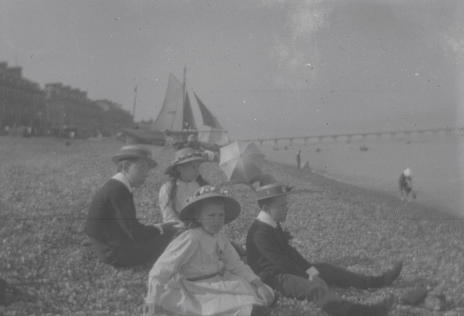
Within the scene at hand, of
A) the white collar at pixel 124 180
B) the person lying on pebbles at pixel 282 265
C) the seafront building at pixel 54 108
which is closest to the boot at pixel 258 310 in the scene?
the person lying on pebbles at pixel 282 265

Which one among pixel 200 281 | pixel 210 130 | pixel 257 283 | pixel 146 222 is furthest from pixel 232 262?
pixel 210 130

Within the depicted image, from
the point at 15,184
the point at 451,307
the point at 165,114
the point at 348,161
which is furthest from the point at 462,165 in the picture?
the point at 451,307

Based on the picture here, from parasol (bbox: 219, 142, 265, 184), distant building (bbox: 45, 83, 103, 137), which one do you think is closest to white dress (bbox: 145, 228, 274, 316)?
parasol (bbox: 219, 142, 265, 184)

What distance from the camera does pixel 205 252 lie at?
565cm

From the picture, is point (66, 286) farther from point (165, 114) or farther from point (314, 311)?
point (165, 114)

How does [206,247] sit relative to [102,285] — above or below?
above

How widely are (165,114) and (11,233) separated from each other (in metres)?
47.9

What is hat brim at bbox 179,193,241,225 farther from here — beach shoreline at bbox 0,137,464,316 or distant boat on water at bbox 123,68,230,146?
distant boat on water at bbox 123,68,230,146

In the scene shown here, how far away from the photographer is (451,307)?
22.2 ft

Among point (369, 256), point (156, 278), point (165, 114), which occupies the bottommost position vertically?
point (369, 256)

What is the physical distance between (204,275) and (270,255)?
4.53 ft

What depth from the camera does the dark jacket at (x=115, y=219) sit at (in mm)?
7367

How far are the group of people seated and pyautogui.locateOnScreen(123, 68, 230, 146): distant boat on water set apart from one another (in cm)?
3717

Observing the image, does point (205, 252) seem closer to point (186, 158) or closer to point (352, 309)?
point (352, 309)
